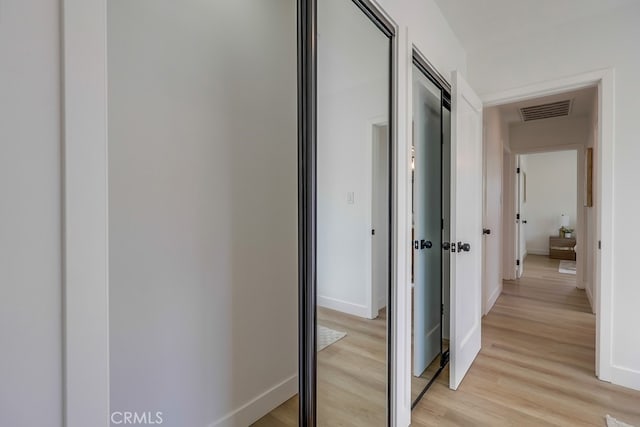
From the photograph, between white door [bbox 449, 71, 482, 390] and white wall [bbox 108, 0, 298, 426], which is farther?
white door [bbox 449, 71, 482, 390]

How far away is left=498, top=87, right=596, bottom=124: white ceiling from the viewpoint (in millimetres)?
3198

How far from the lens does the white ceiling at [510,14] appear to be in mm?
2016

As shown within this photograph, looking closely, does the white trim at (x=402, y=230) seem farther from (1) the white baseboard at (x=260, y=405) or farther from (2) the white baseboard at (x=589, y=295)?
(2) the white baseboard at (x=589, y=295)

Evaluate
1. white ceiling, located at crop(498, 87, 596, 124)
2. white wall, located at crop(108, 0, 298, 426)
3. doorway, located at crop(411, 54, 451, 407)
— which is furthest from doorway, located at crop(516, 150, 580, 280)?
white wall, located at crop(108, 0, 298, 426)

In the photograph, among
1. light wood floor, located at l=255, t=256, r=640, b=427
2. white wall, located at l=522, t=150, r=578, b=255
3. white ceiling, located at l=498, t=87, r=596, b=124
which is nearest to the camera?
light wood floor, located at l=255, t=256, r=640, b=427

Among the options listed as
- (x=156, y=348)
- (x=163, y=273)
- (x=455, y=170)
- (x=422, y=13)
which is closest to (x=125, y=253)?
(x=163, y=273)

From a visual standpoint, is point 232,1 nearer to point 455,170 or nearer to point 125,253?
point 125,253

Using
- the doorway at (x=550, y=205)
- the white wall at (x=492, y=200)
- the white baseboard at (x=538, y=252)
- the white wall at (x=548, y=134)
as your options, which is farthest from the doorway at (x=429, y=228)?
the white baseboard at (x=538, y=252)

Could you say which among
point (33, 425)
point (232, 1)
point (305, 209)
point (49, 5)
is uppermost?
point (232, 1)

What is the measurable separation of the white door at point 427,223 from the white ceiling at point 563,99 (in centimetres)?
139

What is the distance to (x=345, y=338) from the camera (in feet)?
4.99

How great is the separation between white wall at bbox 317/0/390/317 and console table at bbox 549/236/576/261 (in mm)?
7367

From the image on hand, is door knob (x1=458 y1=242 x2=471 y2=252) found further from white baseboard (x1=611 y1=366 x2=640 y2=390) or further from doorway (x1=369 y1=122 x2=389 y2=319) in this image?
white baseboard (x1=611 y1=366 x2=640 y2=390)

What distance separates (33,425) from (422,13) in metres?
2.33
